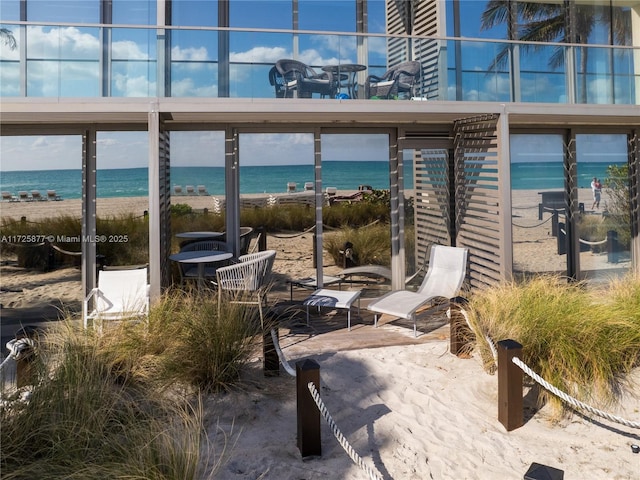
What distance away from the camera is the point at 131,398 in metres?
4.58

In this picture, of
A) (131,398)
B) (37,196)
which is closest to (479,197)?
(131,398)

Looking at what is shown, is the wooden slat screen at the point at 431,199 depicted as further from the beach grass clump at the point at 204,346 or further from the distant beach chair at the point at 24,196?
the distant beach chair at the point at 24,196

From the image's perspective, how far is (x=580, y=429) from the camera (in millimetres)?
4848

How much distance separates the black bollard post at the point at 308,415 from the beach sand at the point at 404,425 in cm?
9

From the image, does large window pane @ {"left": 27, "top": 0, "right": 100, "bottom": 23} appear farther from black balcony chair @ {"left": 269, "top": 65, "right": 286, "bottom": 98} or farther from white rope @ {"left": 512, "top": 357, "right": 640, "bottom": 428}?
white rope @ {"left": 512, "top": 357, "right": 640, "bottom": 428}

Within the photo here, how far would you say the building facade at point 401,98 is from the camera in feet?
26.2

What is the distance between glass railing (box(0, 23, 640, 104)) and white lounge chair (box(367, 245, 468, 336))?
96.6 inches

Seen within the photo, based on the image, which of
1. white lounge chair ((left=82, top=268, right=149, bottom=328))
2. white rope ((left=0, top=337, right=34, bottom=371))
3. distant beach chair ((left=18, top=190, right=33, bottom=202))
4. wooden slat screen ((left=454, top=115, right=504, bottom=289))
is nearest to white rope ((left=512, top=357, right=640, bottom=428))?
wooden slat screen ((left=454, top=115, right=504, bottom=289))

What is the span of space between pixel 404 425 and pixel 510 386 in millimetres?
939

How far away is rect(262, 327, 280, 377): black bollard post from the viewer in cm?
534

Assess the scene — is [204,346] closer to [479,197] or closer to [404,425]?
[404,425]

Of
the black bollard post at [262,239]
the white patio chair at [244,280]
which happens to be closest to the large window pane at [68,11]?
the black bollard post at [262,239]

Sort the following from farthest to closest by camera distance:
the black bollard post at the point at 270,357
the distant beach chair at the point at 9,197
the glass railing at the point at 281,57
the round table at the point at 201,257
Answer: the distant beach chair at the point at 9,197 < the glass railing at the point at 281,57 < the round table at the point at 201,257 < the black bollard post at the point at 270,357

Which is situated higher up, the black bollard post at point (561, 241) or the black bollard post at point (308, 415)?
the black bollard post at point (561, 241)
